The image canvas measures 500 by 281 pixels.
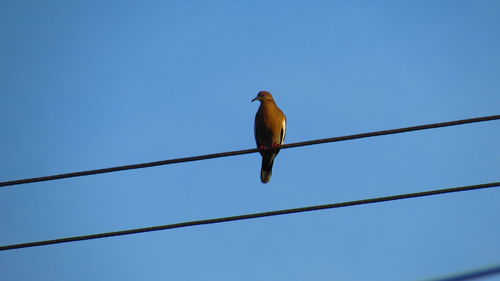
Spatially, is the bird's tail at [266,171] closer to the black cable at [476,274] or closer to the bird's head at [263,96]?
the bird's head at [263,96]

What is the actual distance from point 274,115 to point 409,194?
428 cm

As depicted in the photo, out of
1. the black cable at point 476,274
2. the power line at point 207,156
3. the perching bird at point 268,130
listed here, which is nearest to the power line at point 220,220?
the power line at point 207,156

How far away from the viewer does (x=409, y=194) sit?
4145 millimetres

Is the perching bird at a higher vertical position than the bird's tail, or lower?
higher

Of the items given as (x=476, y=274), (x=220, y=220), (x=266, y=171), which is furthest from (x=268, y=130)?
(x=476, y=274)

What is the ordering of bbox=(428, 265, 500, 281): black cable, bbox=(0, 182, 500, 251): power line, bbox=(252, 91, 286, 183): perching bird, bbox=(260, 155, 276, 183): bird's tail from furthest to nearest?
1. bbox=(260, 155, 276, 183): bird's tail
2. bbox=(252, 91, 286, 183): perching bird
3. bbox=(0, 182, 500, 251): power line
4. bbox=(428, 265, 500, 281): black cable

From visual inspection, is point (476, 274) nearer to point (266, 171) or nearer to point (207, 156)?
point (207, 156)

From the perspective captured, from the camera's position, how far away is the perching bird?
822cm

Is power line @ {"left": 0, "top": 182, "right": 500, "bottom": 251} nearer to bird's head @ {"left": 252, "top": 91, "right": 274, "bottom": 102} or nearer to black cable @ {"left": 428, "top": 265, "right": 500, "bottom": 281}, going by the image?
black cable @ {"left": 428, "top": 265, "right": 500, "bottom": 281}

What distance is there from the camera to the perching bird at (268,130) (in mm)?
8219

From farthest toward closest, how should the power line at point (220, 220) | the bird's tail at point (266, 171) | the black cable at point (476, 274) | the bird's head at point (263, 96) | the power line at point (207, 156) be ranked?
the bird's head at point (263, 96), the bird's tail at point (266, 171), the power line at point (207, 156), the power line at point (220, 220), the black cable at point (476, 274)

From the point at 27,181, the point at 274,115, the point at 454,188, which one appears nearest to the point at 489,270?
the point at 454,188

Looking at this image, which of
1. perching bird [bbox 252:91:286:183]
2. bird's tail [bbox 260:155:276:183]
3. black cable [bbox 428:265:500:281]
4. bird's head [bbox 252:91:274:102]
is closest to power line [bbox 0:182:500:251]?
black cable [bbox 428:265:500:281]

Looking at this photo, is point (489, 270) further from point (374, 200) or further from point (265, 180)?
point (265, 180)
